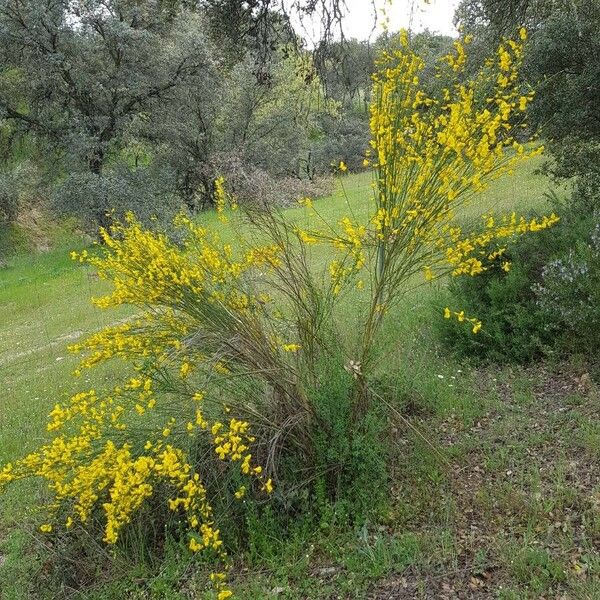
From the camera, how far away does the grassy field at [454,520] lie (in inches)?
120

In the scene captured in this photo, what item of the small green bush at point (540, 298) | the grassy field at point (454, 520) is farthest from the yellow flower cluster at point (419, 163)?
the small green bush at point (540, 298)

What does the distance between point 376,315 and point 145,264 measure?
1.57 metres

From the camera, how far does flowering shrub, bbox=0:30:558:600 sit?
11.2 ft

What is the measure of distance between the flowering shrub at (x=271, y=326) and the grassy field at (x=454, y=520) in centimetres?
35

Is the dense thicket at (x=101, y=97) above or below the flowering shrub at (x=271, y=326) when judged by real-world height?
above

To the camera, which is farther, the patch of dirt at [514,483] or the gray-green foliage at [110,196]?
the gray-green foliage at [110,196]

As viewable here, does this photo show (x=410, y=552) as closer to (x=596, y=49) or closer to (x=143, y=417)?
(x=143, y=417)

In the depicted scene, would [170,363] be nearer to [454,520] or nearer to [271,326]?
[271,326]

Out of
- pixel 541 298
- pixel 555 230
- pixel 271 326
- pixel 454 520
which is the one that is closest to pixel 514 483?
pixel 454 520

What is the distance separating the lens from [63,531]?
3.78 meters

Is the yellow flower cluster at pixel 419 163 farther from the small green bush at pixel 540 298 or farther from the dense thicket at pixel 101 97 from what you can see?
the dense thicket at pixel 101 97

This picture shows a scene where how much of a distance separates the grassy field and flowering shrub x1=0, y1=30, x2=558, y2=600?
0.35 meters

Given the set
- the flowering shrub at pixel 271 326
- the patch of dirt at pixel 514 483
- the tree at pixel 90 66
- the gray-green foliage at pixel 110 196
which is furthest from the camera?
the gray-green foliage at pixel 110 196

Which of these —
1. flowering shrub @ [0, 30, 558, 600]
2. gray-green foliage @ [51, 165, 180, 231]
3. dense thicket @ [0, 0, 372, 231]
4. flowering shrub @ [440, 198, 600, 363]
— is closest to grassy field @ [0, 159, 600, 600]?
flowering shrub @ [440, 198, 600, 363]
